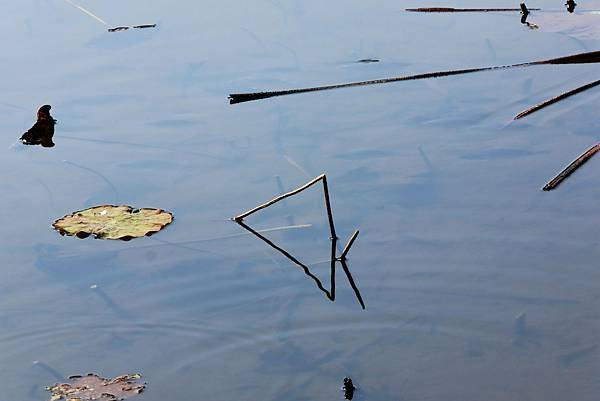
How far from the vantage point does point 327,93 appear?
530cm

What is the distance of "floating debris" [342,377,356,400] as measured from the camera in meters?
3.08

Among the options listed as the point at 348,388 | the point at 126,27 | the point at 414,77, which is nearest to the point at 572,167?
the point at 414,77

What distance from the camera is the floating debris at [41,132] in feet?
16.3

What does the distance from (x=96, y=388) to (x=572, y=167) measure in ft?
7.62

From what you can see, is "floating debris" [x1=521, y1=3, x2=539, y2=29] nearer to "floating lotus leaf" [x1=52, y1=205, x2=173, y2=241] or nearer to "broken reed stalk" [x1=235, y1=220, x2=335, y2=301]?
"broken reed stalk" [x1=235, y1=220, x2=335, y2=301]

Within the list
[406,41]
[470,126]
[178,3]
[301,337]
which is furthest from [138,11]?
[301,337]

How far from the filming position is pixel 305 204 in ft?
14.0

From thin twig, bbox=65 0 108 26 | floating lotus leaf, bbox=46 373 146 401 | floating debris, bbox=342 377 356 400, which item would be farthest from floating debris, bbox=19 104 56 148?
floating debris, bbox=342 377 356 400

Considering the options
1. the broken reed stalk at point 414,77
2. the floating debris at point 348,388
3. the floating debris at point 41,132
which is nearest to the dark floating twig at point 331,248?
the floating debris at point 348,388

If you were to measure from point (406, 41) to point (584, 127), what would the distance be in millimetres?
1408

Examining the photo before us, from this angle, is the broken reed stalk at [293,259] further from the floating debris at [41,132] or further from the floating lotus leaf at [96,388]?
the floating debris at [41,132]

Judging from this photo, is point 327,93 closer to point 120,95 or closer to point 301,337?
point 120,95

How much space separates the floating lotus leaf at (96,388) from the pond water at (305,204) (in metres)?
0.05

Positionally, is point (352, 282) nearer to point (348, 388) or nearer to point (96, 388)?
point (348, 388)
